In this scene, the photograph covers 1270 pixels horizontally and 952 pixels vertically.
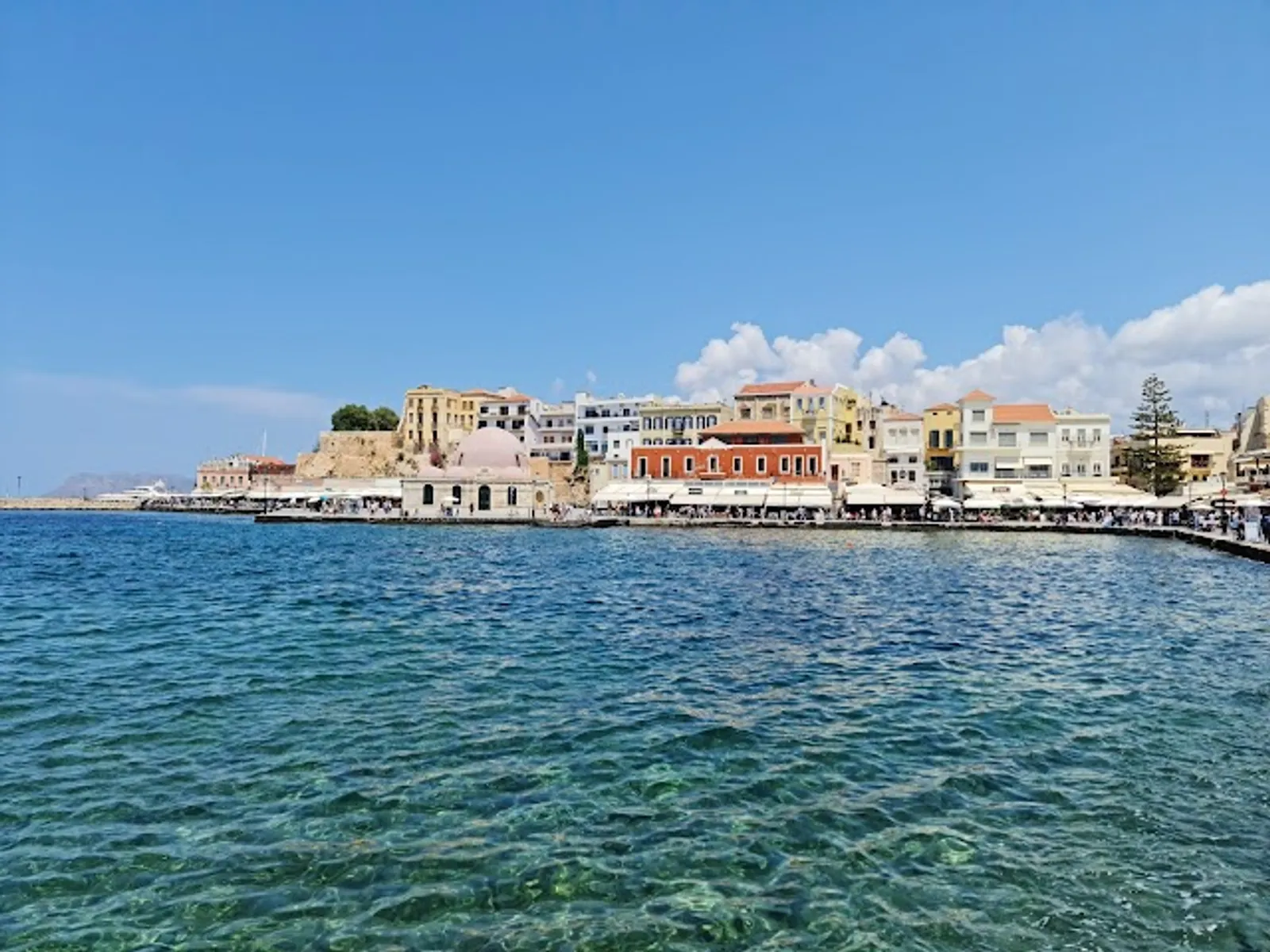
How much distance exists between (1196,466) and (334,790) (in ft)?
277

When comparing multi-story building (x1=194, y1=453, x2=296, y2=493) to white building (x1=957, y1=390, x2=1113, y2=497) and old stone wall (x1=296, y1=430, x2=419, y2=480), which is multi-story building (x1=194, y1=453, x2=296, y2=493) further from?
white building (x1=957, y1=390, x2=1113, y2=497)

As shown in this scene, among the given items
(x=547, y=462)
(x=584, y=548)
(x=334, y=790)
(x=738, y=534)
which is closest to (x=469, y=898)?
(x=334, y=790)

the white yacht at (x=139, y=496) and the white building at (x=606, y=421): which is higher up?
the white building at (x=606, y=421)

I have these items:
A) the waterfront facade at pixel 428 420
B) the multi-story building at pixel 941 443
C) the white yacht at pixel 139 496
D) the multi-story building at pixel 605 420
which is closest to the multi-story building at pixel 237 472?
the white yacht at pixel 139 496

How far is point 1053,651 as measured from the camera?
14.0m

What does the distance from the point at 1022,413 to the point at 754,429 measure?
20259 mm

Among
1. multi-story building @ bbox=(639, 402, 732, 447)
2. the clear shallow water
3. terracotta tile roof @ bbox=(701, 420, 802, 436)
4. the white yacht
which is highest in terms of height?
multi-story building @ bbox=(639, 402, 732, 447)

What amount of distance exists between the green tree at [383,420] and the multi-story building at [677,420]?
137ft

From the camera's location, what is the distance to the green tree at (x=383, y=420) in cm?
10494

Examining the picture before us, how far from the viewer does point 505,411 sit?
90.9 metres

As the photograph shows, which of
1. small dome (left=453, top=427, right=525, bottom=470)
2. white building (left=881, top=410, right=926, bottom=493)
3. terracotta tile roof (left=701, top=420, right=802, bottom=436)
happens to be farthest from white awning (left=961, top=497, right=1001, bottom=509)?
small dome (left=453, top=427, right=525, bottom=470)

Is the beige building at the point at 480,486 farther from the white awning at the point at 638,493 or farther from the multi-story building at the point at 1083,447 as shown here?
the multi-story building at the point at 1083,447

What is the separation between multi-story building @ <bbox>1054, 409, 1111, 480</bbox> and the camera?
204 feet

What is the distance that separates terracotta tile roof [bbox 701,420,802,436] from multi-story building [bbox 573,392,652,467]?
17.2 metres
